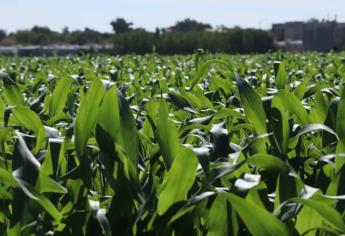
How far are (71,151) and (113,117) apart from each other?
25 cm

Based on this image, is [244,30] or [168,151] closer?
[168,151]

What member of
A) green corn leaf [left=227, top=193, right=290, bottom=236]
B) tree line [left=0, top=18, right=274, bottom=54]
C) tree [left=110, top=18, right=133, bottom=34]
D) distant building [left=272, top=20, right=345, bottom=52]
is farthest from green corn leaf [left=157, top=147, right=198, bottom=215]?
tree [left=110, top=18, right=133, bottom=34]

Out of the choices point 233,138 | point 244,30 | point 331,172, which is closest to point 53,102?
point 233,138

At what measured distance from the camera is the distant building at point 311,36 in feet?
214

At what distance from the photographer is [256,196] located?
4.55 feet

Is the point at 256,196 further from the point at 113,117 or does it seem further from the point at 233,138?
the point at 233,138

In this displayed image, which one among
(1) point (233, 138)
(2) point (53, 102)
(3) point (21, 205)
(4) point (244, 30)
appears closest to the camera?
(3) point (21, 205)

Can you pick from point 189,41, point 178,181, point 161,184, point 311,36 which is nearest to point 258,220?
point 178,181

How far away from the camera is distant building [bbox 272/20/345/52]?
214 ft

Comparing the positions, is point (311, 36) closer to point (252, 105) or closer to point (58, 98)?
point (58, 98)

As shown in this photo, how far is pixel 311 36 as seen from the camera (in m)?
67.1

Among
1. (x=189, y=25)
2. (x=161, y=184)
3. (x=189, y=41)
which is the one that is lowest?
(x=189, y=25)

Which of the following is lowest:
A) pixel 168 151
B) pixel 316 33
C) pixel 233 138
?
pixel 316 33

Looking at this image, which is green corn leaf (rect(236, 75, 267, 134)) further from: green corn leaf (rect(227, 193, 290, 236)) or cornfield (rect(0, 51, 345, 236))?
green corn leaf (rect(227, 193, 290, 236))
